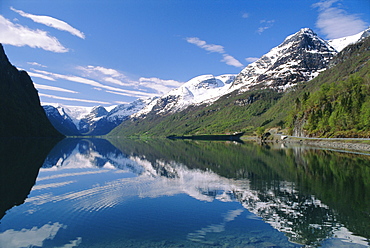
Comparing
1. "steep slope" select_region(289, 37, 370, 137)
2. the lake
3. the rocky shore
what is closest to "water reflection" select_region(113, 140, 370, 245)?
the lake

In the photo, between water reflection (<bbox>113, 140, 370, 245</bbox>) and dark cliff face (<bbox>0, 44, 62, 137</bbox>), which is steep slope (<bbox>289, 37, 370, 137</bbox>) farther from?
dark cliff face (<bbox>0, 44, 62, 137</bbox>)

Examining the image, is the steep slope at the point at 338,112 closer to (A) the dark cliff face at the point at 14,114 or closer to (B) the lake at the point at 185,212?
(B) the lake at the point at 185,212

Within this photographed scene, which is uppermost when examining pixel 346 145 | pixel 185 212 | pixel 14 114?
pixel 14 114

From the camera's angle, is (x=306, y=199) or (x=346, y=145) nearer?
(x=306, y=199)

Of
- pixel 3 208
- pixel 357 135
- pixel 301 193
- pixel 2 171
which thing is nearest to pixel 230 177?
pixel 301 193

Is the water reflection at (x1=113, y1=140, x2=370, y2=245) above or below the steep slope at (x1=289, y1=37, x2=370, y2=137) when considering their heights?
below

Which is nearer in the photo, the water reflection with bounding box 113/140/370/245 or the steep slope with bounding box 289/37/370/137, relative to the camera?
the water reflection with bounding box 113/140/370/245

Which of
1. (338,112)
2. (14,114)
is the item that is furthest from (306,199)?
(14,114)

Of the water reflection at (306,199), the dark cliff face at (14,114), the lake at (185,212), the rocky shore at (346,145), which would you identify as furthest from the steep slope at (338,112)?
the dark cliff face at (14,114)

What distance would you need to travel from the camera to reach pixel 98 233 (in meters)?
15.8

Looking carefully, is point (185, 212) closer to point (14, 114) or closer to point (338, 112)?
point (338, 112)

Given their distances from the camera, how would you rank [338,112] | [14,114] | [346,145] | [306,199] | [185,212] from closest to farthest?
[185,212] < [306,199] < [346,145] < [338,112] < [14,114]

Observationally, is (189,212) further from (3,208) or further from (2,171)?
(2,171)

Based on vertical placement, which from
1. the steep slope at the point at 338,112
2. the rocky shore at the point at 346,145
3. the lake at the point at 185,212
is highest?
the steep slope at the point at 338,112
